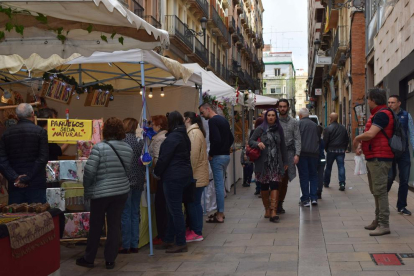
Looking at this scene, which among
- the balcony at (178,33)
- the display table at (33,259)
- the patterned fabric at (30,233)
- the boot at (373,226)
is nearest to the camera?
the display table at (33,259)

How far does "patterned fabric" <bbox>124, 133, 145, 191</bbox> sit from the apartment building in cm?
468

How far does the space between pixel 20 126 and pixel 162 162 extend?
1665 millimetres

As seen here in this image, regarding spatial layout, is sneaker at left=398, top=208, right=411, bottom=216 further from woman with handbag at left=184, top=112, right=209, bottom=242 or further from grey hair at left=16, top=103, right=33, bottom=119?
grey hair at left=16, top=103, right=33, bottom=119

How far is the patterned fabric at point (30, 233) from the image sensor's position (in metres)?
4.34

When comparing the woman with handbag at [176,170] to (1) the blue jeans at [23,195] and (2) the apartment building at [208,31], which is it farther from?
(2) the apartment building at [208,31]

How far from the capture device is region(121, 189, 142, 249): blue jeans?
22.8ft

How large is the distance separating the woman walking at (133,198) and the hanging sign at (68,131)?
553mm

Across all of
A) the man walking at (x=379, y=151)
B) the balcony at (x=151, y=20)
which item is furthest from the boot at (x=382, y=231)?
the balcony at (x=151, y=20)

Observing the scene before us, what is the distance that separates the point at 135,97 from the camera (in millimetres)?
12328

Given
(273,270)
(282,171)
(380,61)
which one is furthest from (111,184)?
(380,61)

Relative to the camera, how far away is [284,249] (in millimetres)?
6957

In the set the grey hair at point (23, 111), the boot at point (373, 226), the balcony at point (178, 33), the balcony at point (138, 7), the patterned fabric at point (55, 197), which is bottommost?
the boot at point (373, 226)

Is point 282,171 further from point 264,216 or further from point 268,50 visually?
point 268,50

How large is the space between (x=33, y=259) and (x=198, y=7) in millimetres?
29805
